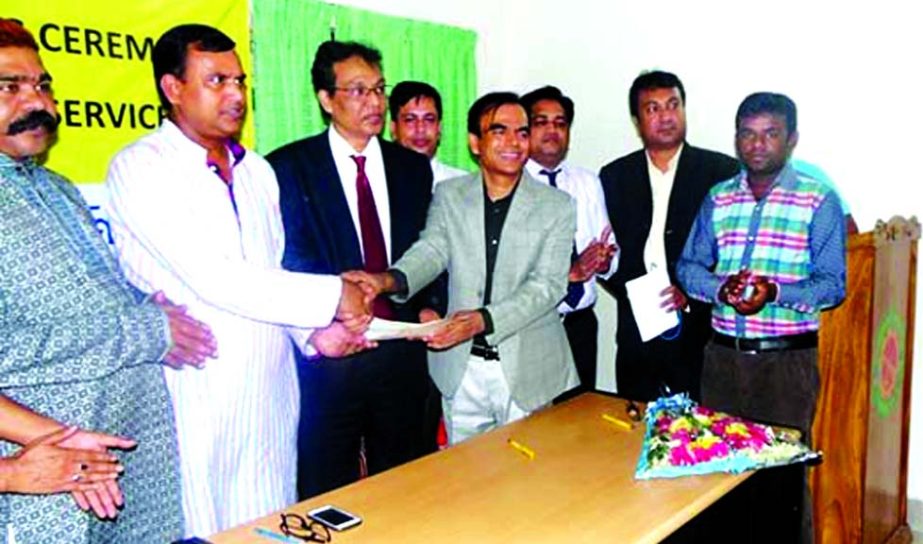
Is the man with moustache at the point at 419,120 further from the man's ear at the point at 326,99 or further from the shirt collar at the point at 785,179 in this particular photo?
the shirt collar at the point at 785,179

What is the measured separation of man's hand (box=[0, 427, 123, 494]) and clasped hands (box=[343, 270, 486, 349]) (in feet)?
3.15

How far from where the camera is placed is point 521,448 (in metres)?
2.10

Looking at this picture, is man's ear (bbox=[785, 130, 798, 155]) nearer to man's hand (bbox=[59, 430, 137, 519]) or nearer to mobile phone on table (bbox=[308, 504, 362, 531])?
mobile phone on table (bbox=[308, 504, 362, 531])

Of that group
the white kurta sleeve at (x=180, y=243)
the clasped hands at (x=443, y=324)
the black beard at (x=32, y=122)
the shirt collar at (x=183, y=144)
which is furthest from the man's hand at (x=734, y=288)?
the black beard at (x=32, y=122)

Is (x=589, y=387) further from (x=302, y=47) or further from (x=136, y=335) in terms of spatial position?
(x=136, y=335)

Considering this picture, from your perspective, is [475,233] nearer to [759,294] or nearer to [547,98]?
[759,294]

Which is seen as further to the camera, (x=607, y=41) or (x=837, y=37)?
(x=607, y=41)

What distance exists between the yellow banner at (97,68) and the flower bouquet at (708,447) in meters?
1.87

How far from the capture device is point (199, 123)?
2.24m

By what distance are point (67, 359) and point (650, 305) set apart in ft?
6.76

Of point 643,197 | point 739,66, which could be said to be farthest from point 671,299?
point 739,66

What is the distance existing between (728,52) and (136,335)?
10.2 feet

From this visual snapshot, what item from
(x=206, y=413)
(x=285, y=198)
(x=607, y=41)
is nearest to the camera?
(x=206, y=413)

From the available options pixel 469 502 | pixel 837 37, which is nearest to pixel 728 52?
pixel 837 37
